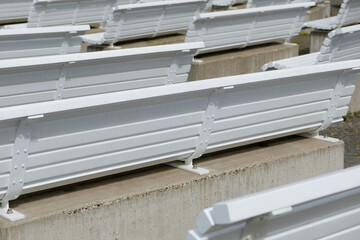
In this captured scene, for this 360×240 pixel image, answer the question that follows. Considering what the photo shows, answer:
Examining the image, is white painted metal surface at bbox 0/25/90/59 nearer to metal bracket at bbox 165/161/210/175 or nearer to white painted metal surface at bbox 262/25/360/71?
white painted metal surface at bbox 262/25/360/71

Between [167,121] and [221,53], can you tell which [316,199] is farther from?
[221,53]

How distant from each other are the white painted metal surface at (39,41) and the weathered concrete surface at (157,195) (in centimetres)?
257

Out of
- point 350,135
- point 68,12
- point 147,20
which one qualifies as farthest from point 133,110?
point 68,12

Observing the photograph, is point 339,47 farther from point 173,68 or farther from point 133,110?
point 133,110

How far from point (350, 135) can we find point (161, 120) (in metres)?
3.42

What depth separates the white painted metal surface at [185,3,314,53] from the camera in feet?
30.8

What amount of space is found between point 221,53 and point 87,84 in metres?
3.86

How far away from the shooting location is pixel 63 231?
14.9 ft

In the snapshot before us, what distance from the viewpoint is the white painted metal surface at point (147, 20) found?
1016cm

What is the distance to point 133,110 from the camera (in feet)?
15.8

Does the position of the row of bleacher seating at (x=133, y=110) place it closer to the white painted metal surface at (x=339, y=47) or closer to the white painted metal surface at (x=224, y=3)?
the white painted metal surface at (x=339, y=47)

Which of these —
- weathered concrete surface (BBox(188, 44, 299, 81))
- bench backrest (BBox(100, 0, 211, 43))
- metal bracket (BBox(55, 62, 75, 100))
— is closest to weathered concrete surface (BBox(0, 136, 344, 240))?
metal bracket (BBox(55, 62, 75, 100))

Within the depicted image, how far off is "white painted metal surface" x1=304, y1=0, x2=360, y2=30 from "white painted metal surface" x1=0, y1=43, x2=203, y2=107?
15.8ft

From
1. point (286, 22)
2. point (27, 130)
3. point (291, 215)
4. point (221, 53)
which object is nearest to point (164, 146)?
point (27, 130)
